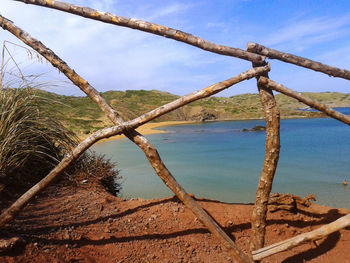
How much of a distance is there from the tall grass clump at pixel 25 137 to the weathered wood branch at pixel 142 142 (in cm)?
101

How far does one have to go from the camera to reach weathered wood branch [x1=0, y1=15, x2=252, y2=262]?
267cm

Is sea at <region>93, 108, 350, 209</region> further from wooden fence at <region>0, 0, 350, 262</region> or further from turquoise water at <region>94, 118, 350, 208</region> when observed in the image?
wooden fence at <region>0, 0, 350, 262</region>

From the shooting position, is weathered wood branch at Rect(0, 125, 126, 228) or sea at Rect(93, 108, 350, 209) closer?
weathered wood branch at Rect(0, 125, 126, 228)

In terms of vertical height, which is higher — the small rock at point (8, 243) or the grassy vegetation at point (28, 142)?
the grassy vegetation at point (28, 142)

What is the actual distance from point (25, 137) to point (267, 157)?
3.22 m

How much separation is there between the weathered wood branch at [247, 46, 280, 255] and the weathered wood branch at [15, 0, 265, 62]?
0.14 m

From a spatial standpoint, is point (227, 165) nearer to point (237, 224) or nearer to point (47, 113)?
point (237, 224)

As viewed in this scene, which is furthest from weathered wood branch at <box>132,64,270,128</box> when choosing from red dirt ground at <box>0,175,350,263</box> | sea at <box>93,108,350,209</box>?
sea at <box>93,108,350,209</box>

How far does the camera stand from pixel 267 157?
2836 mm

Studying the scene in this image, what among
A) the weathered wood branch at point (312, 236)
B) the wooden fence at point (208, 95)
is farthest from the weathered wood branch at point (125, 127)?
the weathered wood branch at point (312, 236)

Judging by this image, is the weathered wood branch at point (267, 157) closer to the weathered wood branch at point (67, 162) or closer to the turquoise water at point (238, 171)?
the weathered wood branch at point (67, 162)

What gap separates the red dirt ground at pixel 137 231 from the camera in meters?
2.74

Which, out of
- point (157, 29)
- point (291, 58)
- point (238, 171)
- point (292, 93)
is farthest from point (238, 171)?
point (157, 29)

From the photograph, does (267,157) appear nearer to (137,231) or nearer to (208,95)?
(208,95)
